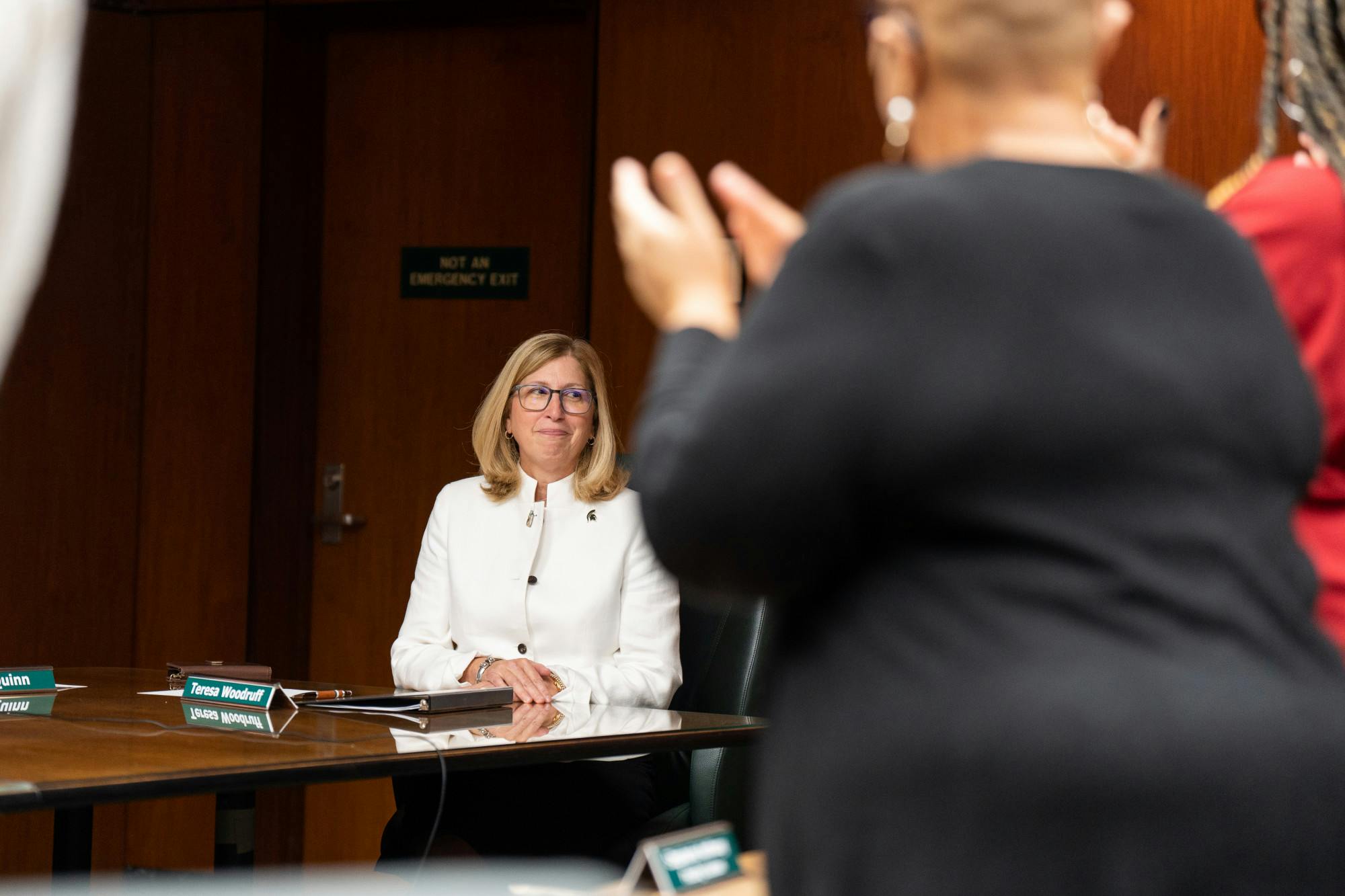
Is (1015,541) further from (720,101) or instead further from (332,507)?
(332,507)

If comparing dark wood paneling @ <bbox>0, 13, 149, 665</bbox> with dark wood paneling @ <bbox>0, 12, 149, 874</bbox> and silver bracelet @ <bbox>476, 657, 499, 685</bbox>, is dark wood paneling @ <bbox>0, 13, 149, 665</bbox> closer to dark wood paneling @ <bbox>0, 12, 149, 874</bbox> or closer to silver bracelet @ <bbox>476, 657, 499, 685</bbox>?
dark wood paneling @ <bbox>0, 12, 149, 874</bbox>

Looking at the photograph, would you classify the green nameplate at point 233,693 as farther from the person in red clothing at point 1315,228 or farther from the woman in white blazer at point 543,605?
the person in red clothing at point 1315,228

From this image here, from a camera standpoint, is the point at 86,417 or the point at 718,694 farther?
the point at 86,417

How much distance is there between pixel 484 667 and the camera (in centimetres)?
328

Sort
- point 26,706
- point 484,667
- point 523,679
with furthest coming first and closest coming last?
point 484,667
point 523,679
point 26,706

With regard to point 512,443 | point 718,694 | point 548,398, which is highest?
point 548,398

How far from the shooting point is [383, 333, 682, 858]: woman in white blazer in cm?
319

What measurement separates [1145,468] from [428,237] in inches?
188

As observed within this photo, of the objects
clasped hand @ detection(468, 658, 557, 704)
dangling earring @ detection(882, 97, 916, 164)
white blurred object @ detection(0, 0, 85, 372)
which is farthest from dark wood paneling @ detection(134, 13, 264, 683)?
white blurred object @ detection(0, 0, 85, 372)

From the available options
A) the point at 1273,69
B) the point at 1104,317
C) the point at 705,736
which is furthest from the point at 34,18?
the point at 705,736

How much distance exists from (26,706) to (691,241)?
7.00 feet

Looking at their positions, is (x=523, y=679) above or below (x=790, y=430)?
below

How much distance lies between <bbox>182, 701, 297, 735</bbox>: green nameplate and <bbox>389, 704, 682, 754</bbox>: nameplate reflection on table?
0.20 m

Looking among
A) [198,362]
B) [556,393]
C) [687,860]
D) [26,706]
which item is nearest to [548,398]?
[556,393]
